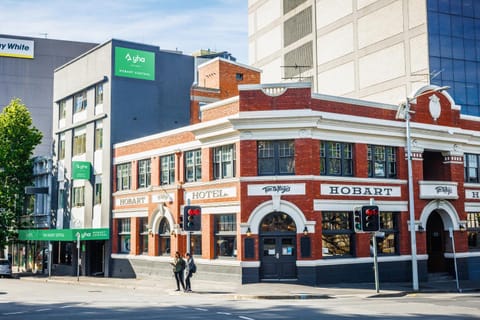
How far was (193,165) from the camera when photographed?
31812 millimetres

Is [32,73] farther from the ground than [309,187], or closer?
farther from the ground

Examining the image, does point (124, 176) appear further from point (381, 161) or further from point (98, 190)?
point (381, 161)

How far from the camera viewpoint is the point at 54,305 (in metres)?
21.1

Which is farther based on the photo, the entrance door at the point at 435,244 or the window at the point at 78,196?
the window at the point at 78,196

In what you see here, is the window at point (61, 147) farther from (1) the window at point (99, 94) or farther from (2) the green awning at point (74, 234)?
(2) the green awning at point (74, 234)

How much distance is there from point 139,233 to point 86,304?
49.3 ft

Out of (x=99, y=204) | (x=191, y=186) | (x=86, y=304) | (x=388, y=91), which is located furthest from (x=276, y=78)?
(x=86, y=304)

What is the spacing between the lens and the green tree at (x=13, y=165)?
4412cm

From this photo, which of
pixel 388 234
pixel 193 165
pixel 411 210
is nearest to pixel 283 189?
pixel 411 210

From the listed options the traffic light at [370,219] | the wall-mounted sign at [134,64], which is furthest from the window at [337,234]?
the wall-mounted sign at [134,64]

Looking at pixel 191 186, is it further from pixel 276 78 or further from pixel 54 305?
pixel 276 78

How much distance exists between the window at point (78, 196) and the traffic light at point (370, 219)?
23307 millimetres

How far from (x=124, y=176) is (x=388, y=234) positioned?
17.1 metres

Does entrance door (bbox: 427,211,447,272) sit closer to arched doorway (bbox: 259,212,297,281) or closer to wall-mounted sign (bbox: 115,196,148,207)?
arched doorway (bbox: 259,212,297,281)
